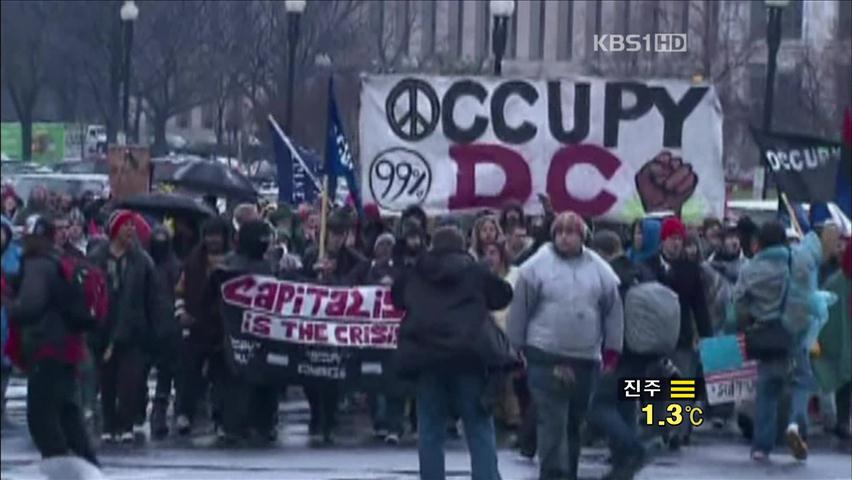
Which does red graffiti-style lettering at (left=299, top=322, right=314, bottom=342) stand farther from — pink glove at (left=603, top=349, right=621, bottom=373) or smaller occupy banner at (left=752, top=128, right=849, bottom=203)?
pink glove at (left=603, top=349, right=621, bottom=373)

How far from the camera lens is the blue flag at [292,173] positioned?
2606cm

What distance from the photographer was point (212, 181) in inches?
1124

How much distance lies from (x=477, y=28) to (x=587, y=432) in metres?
27.0

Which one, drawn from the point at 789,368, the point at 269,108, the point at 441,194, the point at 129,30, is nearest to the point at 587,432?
the point at 789,368

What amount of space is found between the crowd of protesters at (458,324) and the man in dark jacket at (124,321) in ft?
0.05

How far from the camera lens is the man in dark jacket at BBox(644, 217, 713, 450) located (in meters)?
17.9

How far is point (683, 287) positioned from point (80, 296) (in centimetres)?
578

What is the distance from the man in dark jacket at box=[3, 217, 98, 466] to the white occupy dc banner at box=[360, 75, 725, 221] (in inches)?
259

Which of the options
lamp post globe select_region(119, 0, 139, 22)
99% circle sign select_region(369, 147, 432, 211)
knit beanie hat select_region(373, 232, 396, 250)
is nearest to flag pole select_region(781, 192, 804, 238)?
99% circle sign select_region(369, 147, 432, 211)

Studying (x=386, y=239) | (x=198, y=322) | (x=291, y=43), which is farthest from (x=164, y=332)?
(x=291, y=43)

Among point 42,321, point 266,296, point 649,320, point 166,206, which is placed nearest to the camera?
point 42,321

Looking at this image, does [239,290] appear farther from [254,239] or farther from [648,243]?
[648,243]

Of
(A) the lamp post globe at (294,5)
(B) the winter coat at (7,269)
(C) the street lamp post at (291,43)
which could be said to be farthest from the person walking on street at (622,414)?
(A) the lamp post globe at (294,5)

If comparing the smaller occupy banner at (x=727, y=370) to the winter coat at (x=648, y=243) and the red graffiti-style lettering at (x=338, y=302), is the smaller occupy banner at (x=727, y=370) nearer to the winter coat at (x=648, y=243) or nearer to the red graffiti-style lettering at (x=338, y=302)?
the winter coat at (x=648, y=243)
